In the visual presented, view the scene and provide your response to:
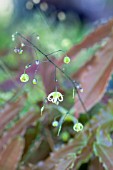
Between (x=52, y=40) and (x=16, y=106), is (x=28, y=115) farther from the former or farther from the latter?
(x=52, y=40)

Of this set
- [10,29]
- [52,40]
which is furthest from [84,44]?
[10,29]

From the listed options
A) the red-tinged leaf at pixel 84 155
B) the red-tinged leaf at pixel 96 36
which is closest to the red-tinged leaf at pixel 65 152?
the red-tinged leaf at pixel 84 155

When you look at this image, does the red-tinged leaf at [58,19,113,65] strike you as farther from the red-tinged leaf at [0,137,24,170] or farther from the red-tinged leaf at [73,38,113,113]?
the red-tinged leaf at [0,137,24,170]

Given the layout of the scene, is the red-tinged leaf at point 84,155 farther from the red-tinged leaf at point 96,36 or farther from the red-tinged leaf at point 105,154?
the red-tinged leaf at point 96,36

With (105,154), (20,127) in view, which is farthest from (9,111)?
(105,154)

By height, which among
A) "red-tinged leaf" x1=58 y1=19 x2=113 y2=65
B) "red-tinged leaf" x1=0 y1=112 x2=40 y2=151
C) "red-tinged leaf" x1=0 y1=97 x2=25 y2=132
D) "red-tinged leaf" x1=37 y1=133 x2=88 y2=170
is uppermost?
"red-tinged leaf" x1=58 y1=19 x2=113 y2=65

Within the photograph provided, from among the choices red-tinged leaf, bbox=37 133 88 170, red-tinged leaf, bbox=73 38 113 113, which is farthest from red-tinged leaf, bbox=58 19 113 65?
A: red-tinged leaf, bbox=37 133 88 170

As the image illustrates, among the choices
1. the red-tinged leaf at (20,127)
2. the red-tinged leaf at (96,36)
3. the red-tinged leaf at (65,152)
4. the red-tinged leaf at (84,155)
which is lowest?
the red-tinged leaf at (84,155)
